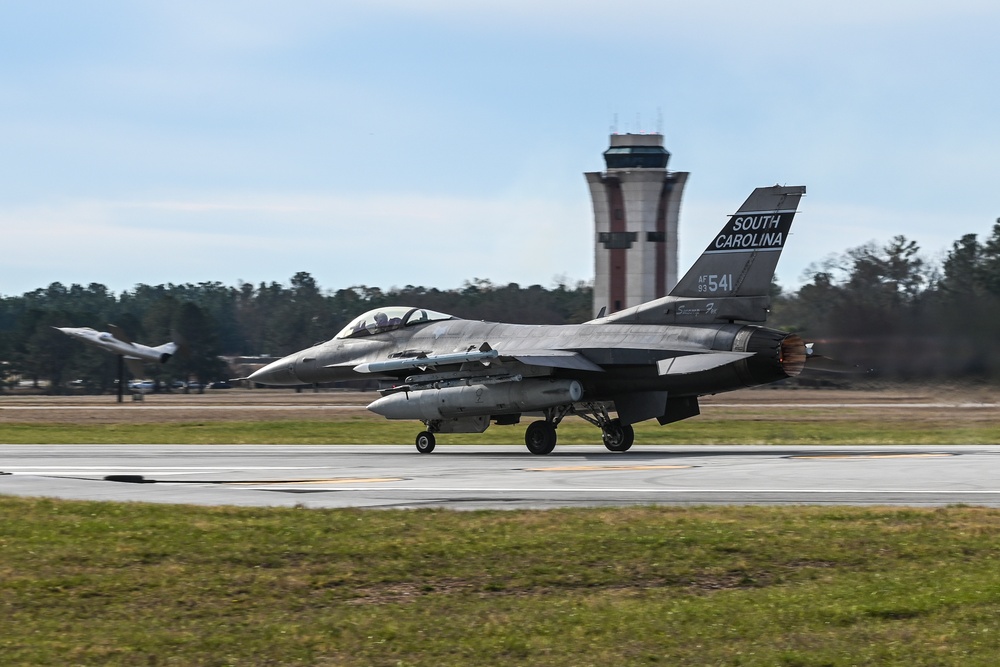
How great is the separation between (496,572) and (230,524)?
395cm

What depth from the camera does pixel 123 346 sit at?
7138 centimetres

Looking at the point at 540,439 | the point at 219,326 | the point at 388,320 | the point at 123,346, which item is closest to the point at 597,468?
the point at 540,439

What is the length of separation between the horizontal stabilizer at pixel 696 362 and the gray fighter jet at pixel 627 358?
25 millimetres

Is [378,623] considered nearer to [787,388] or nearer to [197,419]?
[197,419]

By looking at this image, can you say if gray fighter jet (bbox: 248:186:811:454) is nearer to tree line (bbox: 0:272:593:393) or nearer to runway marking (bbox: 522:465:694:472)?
runway marking (bbox: 522:465:694:472)

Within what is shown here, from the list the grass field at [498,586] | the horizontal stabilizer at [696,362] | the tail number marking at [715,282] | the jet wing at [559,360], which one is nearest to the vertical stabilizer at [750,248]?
the tail number marking at [715,282]

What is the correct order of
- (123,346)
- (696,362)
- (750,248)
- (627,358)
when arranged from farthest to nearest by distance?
(123,346), (627,358), (750,248), (696,362)

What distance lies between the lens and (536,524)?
41.5 ft

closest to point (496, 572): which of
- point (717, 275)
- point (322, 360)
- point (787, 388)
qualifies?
point (717, 275)

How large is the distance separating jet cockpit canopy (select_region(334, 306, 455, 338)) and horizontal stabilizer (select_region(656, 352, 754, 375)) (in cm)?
679

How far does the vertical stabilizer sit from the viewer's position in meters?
26.0

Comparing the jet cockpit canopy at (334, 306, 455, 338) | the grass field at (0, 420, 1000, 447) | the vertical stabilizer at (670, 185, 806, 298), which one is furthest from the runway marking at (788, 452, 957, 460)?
the jet cockpit canopy at (334, 306, 455, 338)

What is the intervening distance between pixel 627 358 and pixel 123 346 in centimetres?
5198

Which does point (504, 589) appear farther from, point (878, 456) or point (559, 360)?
point (559, 360)
